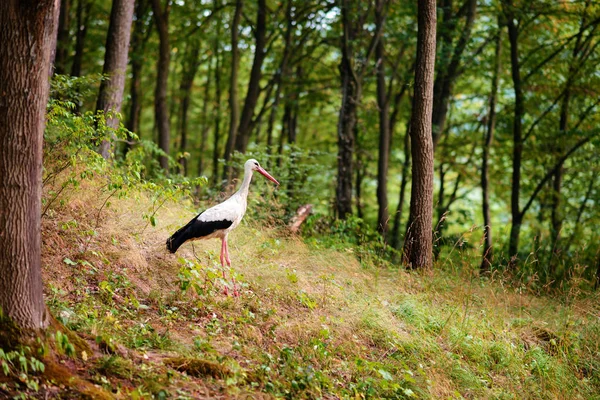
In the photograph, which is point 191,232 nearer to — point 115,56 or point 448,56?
point 115,56

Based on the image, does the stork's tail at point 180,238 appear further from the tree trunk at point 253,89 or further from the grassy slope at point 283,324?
the tree trunk at point 253,89

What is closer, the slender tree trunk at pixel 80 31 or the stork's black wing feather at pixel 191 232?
the stork's black wing feather at pixel 191 232

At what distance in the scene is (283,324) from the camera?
6.70m

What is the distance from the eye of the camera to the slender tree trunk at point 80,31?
16.2 m

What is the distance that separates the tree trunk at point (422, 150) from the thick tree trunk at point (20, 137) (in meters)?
6.11

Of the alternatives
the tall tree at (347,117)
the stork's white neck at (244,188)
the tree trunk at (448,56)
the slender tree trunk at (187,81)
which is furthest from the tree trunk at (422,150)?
the slender tree trunk at (187,81)

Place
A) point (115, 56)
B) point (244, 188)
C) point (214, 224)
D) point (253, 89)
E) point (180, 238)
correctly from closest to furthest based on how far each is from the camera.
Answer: point (180, 238)
point (214, 224)
point (244, 188)
point (115, 56)
point (253, 89)

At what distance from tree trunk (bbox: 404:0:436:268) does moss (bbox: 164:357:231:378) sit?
4791 mm

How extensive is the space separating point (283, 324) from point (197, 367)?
152 cm

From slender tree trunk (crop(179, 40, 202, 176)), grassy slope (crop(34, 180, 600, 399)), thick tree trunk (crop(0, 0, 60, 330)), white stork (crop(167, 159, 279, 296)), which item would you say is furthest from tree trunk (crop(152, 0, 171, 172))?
thick tree trunk (crop(0, 0, 60, 330))

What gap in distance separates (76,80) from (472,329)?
6200mm

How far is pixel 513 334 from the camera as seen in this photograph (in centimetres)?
771

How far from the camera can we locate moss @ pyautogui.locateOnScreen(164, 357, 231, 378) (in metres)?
5.32

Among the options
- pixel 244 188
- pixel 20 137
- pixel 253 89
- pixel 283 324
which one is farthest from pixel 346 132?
pixel 20 137
